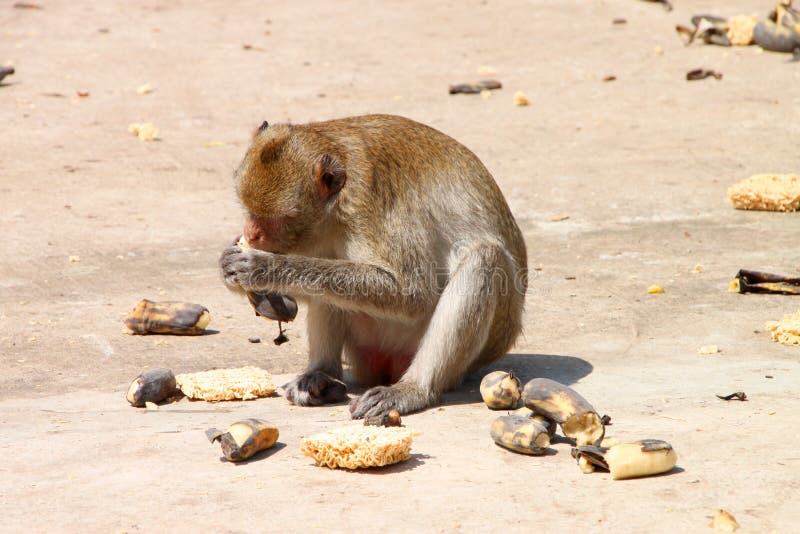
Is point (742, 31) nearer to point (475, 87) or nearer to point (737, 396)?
point (475, 87)

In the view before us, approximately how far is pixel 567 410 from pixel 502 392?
2.04 feet

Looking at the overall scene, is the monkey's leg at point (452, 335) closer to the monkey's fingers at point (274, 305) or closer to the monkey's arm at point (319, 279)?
the monkey's arm at point (319, 279)

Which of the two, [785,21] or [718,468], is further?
[785,21]

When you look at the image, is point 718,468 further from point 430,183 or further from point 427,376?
point 430,183

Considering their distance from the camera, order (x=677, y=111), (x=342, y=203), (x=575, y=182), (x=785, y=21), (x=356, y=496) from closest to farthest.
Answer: (x=356, y=496) → (x=342, y=203) → (x=575, y=182) → (x=677, y=111) → (x=785, y=21)

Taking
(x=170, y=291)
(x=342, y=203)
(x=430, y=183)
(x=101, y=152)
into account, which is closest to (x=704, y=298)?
(x=430, y=183)

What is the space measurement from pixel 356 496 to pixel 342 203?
163 cm

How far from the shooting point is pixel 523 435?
4277 mm

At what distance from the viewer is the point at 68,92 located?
11.9 metres

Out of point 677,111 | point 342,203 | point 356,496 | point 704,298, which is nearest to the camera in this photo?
point 356,496

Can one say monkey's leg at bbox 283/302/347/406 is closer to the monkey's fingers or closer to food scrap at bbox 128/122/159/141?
the monkey's fingers

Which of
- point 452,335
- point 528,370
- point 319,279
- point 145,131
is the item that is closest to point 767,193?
point 528,370

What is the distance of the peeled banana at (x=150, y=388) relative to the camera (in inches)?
207

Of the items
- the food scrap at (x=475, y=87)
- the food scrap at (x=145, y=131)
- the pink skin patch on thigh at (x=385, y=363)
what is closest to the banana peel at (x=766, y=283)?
the pink skin patch on thigh at (x=385, y=363)
